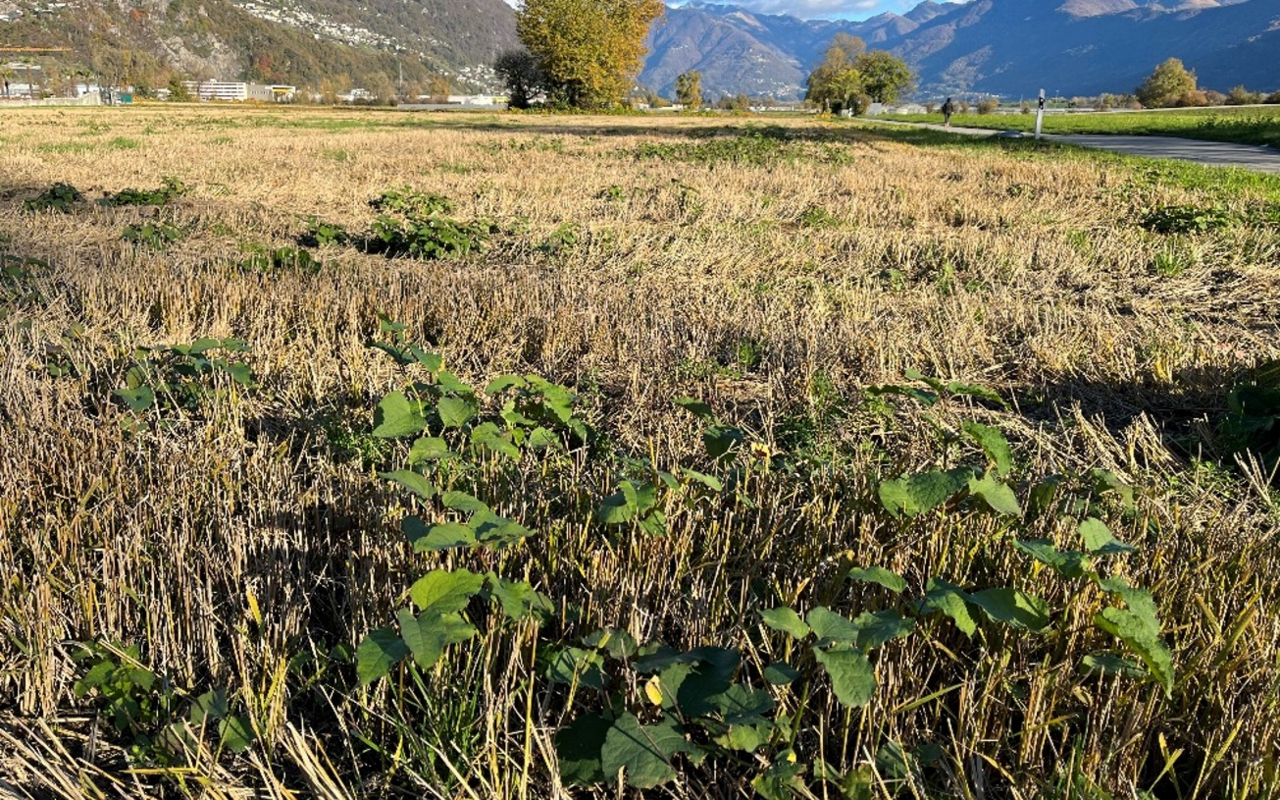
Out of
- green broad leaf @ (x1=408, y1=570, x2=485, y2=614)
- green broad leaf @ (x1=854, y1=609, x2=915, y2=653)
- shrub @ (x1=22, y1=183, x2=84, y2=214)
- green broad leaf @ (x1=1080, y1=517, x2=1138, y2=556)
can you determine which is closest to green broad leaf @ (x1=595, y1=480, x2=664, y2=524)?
green broad leaf @ (x1=408, y1=570, x2=485, y2=614)

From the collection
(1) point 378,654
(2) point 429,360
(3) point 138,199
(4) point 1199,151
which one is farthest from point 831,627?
(4) point 1199,151

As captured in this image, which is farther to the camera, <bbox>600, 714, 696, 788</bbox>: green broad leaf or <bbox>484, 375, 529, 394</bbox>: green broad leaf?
<bbox>484, 375, 529, 394</bbox>: green broad leaf

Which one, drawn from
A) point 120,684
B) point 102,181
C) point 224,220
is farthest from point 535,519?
point 102,181

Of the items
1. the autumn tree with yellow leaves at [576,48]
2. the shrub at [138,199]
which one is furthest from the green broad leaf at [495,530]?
the autumn tree with yellow leaves at [576,48]

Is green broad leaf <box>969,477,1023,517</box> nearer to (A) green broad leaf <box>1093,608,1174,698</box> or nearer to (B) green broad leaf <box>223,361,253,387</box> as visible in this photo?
(A) green broad leaf <box>1093,608,1174,698</box>

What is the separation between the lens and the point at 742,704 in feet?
5.74

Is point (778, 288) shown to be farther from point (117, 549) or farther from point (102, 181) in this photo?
point (102, 181)

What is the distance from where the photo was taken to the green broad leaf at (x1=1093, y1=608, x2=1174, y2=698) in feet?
5.91

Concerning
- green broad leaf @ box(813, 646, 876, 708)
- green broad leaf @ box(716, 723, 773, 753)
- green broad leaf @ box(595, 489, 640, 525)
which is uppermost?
green broad leaf @ box(595, 489, 640, 525)

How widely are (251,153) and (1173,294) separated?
17908 millimetres

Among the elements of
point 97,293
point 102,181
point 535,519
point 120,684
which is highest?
point 102,181

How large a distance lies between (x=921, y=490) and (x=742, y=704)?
32.9 inches

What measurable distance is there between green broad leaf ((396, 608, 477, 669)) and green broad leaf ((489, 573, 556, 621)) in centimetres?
9

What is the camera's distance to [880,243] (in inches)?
322
